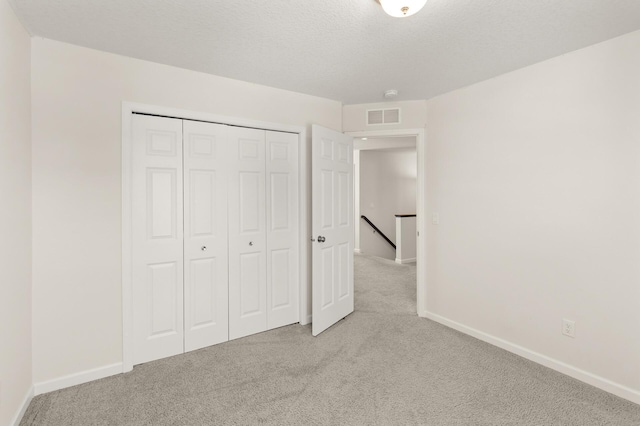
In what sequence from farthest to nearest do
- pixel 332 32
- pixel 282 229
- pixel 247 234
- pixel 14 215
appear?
1. pixel 282 229
2. pixel 247 234
3. pixel 332 32
4. pixel 14 215

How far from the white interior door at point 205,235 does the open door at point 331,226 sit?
2.70 ft

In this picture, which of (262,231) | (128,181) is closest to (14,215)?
(128,181)

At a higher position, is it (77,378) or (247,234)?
(247,234)

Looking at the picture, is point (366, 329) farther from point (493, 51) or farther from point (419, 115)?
point (493, 51)

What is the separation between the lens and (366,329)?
312 cm

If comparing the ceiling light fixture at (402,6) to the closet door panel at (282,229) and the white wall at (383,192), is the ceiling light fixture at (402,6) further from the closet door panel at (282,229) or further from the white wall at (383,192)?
the white wall at (383,192)

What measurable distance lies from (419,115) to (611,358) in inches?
102

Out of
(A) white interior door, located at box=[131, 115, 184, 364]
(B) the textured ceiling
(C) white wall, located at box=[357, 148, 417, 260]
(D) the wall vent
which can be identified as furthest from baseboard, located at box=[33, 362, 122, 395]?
(C) white wall, located at box=[357, 148, 417, 260]

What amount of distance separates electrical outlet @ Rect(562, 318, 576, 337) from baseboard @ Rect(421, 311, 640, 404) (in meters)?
0.23

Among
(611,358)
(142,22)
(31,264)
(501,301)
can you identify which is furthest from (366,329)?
(142,22)

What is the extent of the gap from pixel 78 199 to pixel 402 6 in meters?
2.41

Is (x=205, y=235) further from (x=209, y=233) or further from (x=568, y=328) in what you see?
(x=568, y=328)

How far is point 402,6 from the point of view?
1.56 m

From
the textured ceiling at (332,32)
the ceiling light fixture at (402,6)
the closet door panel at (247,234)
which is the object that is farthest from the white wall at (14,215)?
→ the ceiling light fixture at (402,6)
